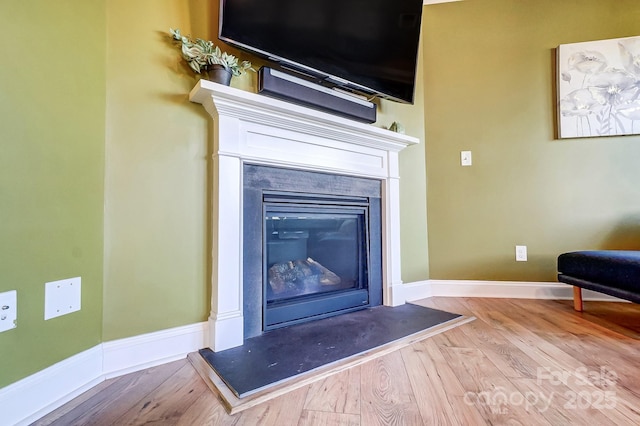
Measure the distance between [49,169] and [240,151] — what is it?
71 centimetres

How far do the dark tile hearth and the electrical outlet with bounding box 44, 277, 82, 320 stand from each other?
547 mm

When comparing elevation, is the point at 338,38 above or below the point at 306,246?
above

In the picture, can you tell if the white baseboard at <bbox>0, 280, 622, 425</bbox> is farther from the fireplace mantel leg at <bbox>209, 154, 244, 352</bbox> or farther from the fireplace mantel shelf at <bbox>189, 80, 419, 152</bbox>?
the fireplace mantel shelf at <bbox>189, 80, 419, 152</bbox>

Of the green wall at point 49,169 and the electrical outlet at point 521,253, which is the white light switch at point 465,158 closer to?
the electrical outlet at point 521,253

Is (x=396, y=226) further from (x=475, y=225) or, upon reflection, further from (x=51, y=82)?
(x=51, y=82)

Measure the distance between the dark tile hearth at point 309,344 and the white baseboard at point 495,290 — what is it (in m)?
0.38

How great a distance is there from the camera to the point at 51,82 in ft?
3.30

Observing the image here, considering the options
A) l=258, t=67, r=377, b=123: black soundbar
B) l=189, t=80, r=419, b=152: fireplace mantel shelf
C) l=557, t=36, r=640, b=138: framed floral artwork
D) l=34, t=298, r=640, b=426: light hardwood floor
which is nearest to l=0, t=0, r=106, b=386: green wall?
l=34, t=298, r=640, b=426: light hardwood floor

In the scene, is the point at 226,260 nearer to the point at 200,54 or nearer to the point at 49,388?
the point at 49,388

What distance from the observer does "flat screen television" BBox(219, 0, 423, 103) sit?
1416mm

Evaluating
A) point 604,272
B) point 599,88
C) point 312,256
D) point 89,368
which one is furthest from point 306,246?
point 599,88

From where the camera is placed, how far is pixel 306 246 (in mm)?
1808

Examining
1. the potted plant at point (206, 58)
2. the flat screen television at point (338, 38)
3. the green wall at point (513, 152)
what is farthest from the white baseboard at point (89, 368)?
the green wall at point (513, 152)

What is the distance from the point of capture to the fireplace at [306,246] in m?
1.51
